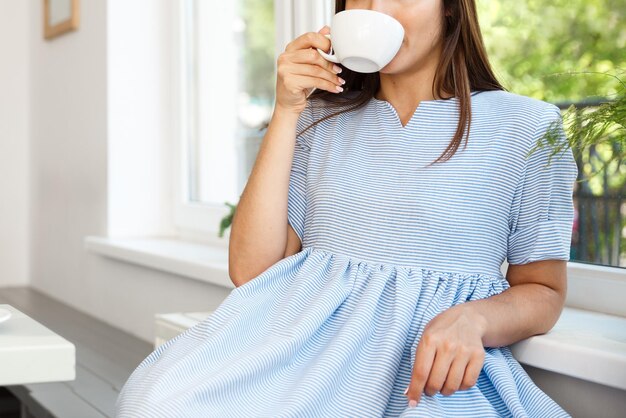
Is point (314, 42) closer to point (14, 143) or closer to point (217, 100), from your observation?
point (217, 100)

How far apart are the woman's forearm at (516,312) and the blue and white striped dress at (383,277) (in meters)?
0.03

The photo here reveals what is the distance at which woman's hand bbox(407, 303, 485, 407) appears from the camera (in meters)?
1.01

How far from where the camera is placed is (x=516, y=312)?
115 centimetres

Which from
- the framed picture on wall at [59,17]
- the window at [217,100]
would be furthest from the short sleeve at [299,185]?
the framed picture on wall at [59,17]

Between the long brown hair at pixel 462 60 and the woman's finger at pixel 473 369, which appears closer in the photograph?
the woman's finger at pixel 473 369

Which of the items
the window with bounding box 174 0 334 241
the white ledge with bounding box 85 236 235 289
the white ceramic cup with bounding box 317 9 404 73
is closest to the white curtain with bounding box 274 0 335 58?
the window with bounding box 174 0 334 241

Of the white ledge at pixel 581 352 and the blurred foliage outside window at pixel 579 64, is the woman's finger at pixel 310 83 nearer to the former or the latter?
the blurred foliage outside window at pixel 579 64

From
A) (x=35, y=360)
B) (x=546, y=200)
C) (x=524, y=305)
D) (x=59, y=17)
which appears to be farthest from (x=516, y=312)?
(x=59, y=17)

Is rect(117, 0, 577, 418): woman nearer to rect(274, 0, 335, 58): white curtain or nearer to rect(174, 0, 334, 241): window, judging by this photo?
rect(274, 0, 335, 58): white curtain

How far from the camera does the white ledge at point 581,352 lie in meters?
1.11

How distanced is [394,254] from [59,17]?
2.40 meters

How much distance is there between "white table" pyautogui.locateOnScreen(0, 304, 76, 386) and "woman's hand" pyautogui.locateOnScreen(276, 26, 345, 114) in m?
0.45

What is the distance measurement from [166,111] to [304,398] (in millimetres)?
2002

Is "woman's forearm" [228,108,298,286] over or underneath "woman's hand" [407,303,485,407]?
over
